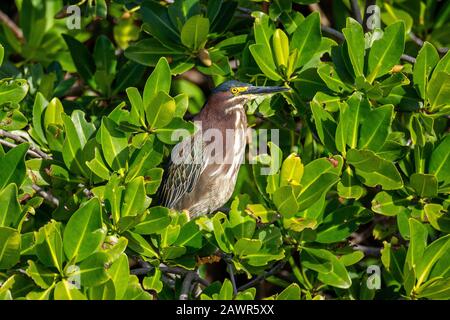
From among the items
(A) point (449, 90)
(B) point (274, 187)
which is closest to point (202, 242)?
(B) point (274, 187)

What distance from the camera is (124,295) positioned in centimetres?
354

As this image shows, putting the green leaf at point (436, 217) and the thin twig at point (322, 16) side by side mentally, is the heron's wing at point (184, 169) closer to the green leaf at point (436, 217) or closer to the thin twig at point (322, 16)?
the green leaf at point (436, 217)

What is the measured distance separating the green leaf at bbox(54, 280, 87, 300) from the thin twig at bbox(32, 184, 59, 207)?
83 centimetres

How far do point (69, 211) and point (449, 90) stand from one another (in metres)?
1.74

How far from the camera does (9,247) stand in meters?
3.43

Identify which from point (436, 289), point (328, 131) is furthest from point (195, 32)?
point (436, 289)

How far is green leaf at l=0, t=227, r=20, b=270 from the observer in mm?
3385

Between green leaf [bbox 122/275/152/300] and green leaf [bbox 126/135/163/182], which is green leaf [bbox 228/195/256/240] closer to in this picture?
green leaf [bbox 126/135/163/182]

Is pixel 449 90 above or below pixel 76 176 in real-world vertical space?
above

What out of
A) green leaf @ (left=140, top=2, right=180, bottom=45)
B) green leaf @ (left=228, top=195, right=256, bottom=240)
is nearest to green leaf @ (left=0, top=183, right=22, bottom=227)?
green leaf @ (left=228, top=195, right=256, bottom=240)

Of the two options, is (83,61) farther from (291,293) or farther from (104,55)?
(291,293)

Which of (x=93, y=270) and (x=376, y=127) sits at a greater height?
(x=376, y=127)

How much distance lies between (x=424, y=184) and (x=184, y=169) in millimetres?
1411
